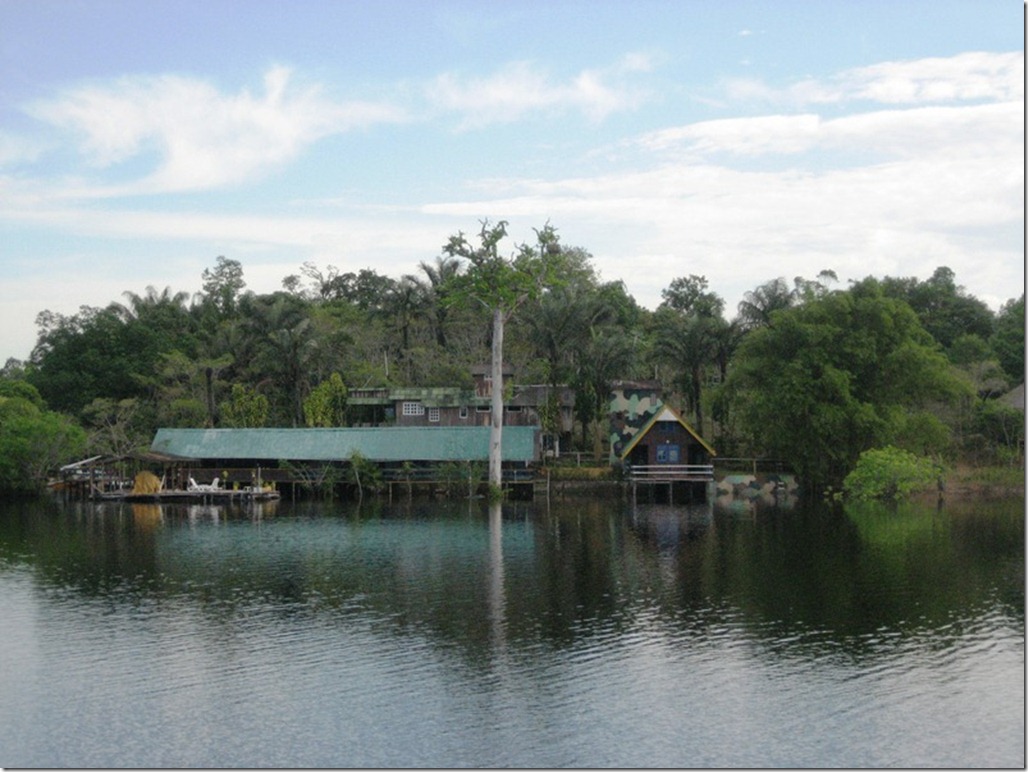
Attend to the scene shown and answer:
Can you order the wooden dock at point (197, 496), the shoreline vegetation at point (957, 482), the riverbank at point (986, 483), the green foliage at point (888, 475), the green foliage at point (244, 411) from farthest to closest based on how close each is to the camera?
the green foliage at point (244, 411)
the wooden dock at point (197, 496)
the riverbank at point (986, 483)
the shoreline vegetation at point (957, 482)
the green foliage at point (888, 475)

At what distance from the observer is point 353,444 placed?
2484 inches

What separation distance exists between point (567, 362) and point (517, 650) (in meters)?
45.2

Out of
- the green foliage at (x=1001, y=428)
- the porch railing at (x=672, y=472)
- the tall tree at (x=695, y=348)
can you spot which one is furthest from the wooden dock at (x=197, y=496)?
the green foliage at (x=1001, y=428)

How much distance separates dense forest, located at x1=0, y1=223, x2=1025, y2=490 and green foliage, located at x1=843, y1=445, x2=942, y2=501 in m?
1.51

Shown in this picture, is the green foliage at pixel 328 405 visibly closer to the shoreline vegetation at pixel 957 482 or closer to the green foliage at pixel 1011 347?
the shoreline vegetation at pixel 957 482

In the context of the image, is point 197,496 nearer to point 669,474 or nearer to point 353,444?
point 353,444

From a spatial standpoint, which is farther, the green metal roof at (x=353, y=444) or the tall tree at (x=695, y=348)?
the tall tree at (x=695, y=348)

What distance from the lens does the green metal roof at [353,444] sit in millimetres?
62562

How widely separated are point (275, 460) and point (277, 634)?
3756cm

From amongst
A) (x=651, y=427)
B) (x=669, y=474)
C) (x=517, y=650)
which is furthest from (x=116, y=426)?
(x=517, y=650)

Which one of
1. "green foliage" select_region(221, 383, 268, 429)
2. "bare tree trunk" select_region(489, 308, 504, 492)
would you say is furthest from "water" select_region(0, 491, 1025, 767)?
"green foliage" select_region(221, 383, 268, 429)

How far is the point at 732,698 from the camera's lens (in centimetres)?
2150

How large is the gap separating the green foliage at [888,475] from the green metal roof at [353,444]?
56.0 feet

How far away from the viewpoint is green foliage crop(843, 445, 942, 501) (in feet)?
184
